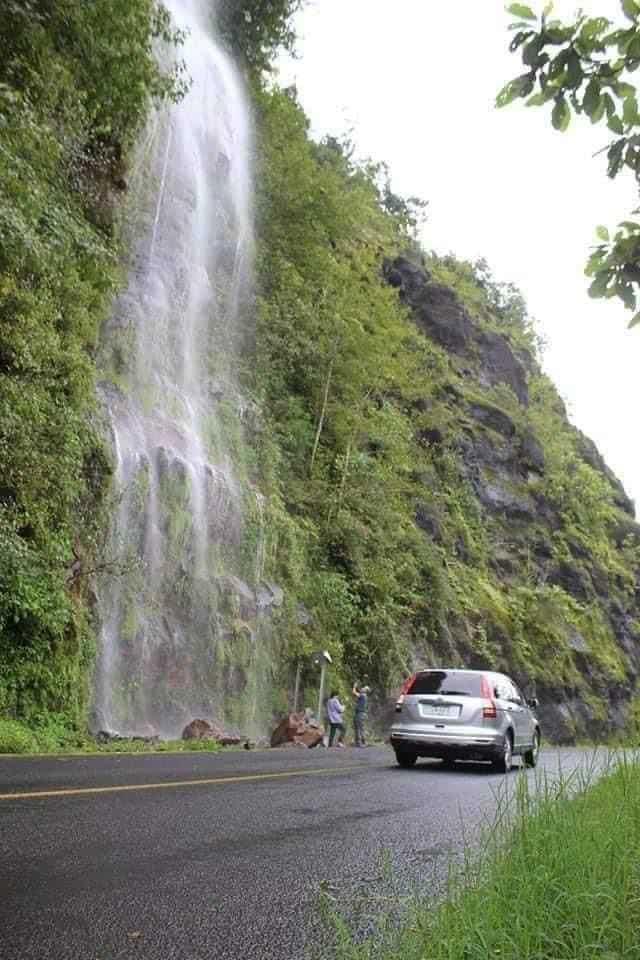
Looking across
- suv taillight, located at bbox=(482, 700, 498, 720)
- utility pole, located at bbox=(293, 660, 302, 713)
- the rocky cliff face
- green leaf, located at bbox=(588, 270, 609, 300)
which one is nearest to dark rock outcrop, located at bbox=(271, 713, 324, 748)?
utility pole, located at bbox=(293, 660, 302, 713)

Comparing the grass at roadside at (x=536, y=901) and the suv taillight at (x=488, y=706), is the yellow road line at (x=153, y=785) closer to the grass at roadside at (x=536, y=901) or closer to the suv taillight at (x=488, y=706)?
the suv taillight at (x=488, y=706)

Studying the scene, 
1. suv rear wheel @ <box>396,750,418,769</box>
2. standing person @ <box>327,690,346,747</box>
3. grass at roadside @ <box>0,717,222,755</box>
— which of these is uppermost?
Result: standing person @ <box>327,690,346,747</box>

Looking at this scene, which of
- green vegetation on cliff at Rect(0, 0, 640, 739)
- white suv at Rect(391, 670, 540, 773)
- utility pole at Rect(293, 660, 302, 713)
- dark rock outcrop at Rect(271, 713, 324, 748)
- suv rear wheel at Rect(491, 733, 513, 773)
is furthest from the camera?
utility pole at Rect(293, 660, 302, 713)

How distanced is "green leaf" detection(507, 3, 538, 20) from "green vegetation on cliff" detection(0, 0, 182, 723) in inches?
419

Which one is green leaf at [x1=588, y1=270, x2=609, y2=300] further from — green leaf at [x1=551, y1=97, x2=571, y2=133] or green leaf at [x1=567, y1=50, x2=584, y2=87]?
green leaf at [x1=567, y1=50, x2=584, y2=87]

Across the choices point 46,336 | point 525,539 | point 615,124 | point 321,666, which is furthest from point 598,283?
point 525,539

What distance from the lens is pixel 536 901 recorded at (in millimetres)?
3812

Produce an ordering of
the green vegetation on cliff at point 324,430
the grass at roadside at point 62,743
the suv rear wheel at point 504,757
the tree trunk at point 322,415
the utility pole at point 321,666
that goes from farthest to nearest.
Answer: the tree trunk at point 322,415 < the utility pole at point 321,666 < the green vegetation on cliff at point 324,430 < the suv rear wheel at point 504,757 < the grass at roadside at point 62,743

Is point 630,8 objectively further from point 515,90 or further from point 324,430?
point 324,430

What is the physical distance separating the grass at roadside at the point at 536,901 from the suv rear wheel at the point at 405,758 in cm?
985

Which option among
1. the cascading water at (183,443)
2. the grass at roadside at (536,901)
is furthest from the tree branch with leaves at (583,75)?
the cascading water at (183,443)

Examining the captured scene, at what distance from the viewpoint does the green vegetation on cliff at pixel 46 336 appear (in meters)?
14.7

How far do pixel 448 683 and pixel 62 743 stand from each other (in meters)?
6.18

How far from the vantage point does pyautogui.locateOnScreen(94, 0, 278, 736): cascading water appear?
20391 mm
